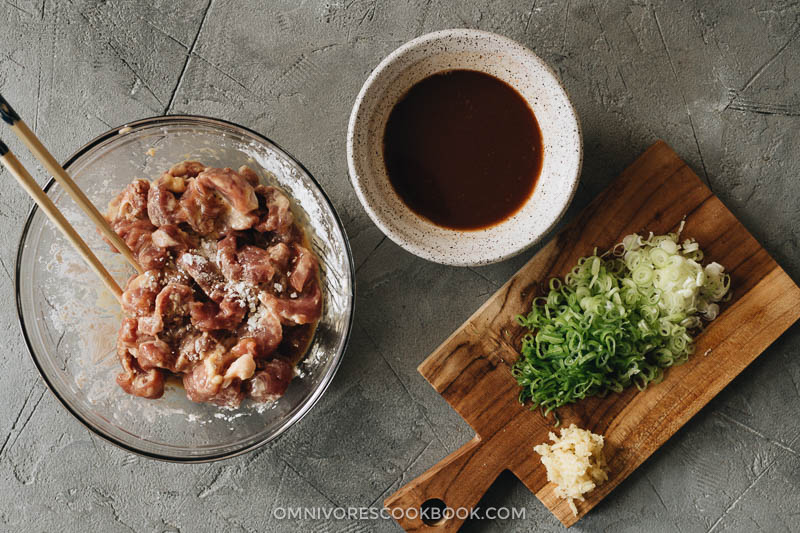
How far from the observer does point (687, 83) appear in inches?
104

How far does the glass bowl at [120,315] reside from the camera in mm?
2371

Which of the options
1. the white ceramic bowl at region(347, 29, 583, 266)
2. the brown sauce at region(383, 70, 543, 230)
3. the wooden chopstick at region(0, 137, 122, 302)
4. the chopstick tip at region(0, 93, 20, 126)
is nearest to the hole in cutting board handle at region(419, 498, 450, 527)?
the white ceramic bowl at region(347, 29, 583, 266)

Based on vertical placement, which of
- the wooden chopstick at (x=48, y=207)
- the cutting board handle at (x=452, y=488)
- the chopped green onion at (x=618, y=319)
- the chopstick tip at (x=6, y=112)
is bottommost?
the cutting board handle at (x=452, y=488)

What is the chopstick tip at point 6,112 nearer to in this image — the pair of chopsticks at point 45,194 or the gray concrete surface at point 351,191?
the pair of chopsticks at point 45,194

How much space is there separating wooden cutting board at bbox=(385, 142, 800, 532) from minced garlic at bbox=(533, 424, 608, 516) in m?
0.05

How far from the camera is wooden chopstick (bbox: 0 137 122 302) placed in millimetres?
1783

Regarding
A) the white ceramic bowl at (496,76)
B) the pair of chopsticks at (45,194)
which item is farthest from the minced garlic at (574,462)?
the pair of chopsticks at (45,194)

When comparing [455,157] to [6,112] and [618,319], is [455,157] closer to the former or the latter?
[618,319]

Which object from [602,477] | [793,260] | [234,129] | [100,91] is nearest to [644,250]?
[793,260]

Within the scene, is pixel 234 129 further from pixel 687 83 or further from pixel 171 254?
pixel 687 83

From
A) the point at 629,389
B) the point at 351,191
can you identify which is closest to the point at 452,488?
the point at 629,389

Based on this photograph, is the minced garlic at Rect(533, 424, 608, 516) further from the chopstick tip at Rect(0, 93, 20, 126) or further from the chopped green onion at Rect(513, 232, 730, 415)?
the chopstick tip at Rect(0, 93, 20, 126)

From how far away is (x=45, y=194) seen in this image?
199 cm

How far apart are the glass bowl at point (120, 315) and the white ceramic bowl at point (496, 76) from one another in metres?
0.24
